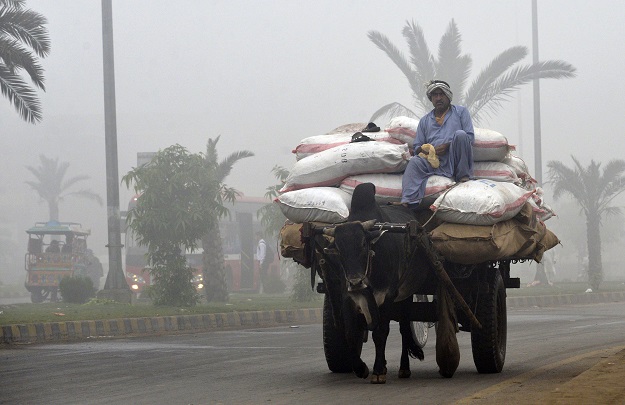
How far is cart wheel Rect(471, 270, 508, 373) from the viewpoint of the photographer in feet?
29.3

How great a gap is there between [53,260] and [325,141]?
25.9 meters

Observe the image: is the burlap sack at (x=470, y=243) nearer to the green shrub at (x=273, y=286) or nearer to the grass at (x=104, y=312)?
the grass at (x=104, y=312)

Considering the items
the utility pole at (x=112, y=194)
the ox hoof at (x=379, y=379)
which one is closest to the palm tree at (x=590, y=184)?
the utility pole at (x=112, y=194)

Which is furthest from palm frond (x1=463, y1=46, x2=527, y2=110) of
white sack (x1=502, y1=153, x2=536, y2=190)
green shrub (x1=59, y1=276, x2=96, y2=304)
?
white sack (x1=502, y1=153, x2=536, y2=190)

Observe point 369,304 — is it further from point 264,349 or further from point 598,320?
point 598,320

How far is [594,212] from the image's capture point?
39219 millimetres

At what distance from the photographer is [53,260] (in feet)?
112

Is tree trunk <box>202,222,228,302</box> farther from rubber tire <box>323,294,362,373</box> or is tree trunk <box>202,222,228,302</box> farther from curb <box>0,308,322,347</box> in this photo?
rubber tire <box>323,294,362,373</box>

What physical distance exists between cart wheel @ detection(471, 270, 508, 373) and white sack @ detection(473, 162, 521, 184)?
89 cm

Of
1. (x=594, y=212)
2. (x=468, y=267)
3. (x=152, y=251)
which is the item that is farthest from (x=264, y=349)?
(x=594, y=212)

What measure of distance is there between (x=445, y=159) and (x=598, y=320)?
10.3 meters

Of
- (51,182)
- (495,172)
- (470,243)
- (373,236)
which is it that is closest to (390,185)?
(470,243)

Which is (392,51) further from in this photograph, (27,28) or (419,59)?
(27,28)

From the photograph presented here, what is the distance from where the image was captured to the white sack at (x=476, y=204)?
862 cm
